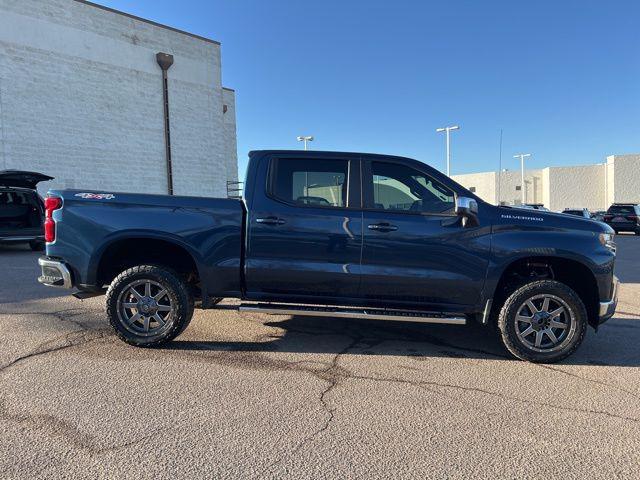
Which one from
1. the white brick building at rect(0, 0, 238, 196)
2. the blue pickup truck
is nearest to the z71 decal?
the blue pickup truck

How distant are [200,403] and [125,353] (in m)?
1.45

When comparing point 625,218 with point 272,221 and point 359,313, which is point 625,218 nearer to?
point 359,313

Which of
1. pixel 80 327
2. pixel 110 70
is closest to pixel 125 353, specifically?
pixel 80 327

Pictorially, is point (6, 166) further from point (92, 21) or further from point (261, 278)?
point (261, 278)

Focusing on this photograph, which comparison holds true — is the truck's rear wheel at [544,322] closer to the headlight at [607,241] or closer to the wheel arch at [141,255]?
the headlight at [607,241]

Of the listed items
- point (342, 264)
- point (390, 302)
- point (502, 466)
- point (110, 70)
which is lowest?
point (502, 466)

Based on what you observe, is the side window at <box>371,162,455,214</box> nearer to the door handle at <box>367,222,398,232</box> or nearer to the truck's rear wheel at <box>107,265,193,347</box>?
the door handle at <box>367,222,398,232</box>

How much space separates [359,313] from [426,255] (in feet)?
2.82

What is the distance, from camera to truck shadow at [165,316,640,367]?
182 inches

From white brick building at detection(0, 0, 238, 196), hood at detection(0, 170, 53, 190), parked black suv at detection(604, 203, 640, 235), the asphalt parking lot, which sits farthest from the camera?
parked black suv at detection(604, 203, 640, 235)

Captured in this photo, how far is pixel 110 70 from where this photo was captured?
21.5 meters

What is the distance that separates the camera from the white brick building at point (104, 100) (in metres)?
18.9

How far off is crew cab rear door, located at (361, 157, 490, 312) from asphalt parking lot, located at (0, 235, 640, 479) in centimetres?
66

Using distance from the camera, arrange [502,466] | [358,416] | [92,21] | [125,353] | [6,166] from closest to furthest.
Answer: [502,466] → [358,416] → [125,353] → [6,166] → [92,21]
